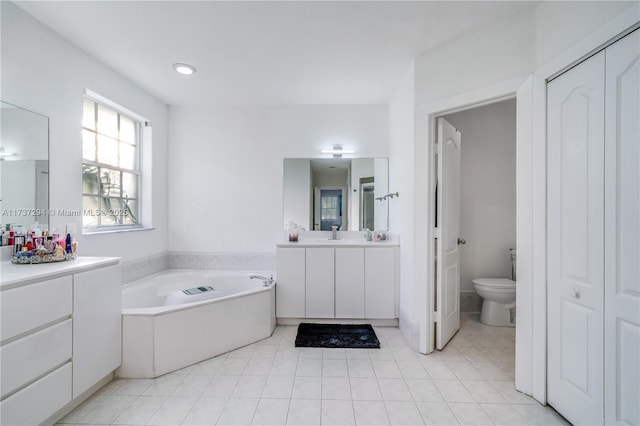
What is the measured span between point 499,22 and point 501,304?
2.59m

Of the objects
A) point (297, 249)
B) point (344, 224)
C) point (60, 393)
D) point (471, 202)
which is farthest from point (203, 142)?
point (471, 202)

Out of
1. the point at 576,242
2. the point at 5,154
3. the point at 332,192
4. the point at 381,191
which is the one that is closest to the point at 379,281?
the point at 381,191

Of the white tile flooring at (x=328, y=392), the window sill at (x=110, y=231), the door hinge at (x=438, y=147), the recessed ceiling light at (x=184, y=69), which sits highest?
the recessed ceiling light at (x=184, y=69)

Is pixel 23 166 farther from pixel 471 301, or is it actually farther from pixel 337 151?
pixel 471 301

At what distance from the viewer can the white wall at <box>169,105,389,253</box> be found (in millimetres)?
3406

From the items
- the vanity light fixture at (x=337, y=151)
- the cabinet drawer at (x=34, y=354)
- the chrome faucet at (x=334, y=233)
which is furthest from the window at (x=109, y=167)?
the chrome faucet at (x=334, y=233)

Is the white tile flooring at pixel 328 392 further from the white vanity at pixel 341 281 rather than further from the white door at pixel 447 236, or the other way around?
the white vanity at pixel 341 281

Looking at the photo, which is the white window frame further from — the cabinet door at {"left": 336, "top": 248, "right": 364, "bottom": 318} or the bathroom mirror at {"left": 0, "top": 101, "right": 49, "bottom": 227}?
the cabinet door at {"left": 336, "top": 248, "right": 364, "bottom": 318}

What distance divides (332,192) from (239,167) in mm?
1174

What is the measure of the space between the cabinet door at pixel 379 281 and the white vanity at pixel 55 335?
2.16m

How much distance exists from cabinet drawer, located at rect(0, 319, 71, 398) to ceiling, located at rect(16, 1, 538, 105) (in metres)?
1.94

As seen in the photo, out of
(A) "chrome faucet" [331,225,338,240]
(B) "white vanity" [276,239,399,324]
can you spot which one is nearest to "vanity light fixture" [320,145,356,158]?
(A) "chrome faucet" [331,225,338,240]

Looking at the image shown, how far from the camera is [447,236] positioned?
8.14ft

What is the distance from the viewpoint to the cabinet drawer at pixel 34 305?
1265 mm
